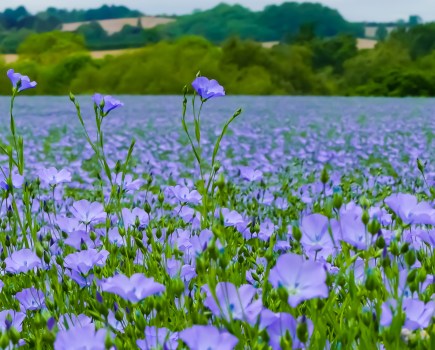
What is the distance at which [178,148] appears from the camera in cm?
672

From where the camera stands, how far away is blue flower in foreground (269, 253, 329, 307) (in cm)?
115

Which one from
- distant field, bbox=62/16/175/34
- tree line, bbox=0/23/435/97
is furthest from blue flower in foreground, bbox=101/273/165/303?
distant field, bbox=62/16/175/34

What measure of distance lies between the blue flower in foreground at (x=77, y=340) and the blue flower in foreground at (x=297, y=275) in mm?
255

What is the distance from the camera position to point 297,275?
117 cm

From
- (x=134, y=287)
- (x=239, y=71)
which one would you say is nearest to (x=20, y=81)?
(x=134, y=287)

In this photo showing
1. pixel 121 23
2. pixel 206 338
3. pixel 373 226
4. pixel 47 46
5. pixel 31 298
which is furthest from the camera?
pixel 121 23

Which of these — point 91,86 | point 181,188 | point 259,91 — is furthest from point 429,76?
point 181,188

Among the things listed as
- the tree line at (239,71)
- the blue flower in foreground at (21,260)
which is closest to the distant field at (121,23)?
the tree line at (239,71)

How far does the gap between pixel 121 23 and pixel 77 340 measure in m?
56.6

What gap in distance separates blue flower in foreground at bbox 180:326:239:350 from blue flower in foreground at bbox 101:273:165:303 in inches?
6.1

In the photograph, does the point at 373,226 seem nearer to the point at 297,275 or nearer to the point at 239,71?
the point at 297,275

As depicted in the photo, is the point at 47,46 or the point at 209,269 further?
the point at 47,46

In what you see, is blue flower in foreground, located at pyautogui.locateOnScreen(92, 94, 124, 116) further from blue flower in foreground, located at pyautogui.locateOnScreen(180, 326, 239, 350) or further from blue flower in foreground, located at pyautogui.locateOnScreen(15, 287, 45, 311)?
blue flower in foreground, located at pyautogui.locateOnScreen(180, 326, 239, 350)

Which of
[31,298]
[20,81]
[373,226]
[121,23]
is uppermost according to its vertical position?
[20,81]
